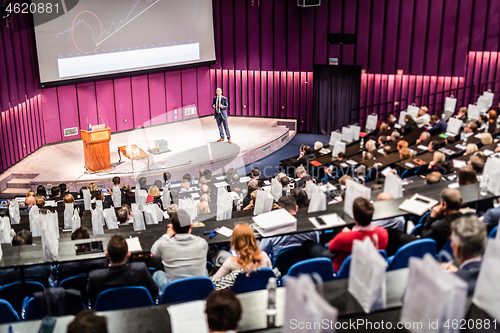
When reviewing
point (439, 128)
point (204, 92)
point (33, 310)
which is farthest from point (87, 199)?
point (204, 92)

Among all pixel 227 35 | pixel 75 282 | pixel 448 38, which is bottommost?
pixel 75 282

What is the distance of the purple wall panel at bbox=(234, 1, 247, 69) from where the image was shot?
1405 cm

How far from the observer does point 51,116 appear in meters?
11.8

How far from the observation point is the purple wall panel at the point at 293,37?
44.6 ft

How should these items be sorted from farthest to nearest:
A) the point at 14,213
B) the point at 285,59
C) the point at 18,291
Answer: the point at 285,59
the point at 14,213
the point at 18,291

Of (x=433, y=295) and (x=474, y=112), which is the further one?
(x=474, y=112)

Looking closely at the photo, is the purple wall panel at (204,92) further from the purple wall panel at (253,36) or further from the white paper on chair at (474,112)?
the white paper on chair at (474,112)

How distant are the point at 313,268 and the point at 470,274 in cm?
103

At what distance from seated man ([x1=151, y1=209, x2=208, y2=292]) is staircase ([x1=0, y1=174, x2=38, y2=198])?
23.2ft

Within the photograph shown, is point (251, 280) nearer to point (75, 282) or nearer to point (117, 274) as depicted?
point (117, 274)

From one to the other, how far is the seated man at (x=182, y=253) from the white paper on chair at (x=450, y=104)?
974 cm

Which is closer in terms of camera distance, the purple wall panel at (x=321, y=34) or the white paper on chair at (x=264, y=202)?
the white paper on chair at (x=264, y=202)

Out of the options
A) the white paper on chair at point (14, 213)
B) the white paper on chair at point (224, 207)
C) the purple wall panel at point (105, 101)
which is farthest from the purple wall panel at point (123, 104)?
the white paper on chair at point (224, 207)

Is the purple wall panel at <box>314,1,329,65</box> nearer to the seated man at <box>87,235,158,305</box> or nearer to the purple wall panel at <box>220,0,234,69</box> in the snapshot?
the purple wall panel at <box>220,0,234,69</box>
